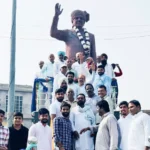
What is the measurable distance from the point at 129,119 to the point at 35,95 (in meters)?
4.19

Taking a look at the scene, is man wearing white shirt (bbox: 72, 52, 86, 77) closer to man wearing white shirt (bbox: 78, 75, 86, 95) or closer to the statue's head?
man wearing white shirt (bbox: 78, 75, 86, 95)

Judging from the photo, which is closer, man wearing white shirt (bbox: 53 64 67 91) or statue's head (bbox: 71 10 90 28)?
man wearing white shirt (bbox: 53 64 67 91)

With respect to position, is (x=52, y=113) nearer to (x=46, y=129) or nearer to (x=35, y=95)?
(x=46, y=129)

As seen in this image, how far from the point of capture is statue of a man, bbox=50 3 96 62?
14.2m

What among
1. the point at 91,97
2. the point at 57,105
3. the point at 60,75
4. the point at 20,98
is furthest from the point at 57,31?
the point at 20,98

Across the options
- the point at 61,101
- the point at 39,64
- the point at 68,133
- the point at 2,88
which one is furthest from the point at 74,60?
the point at 2,88

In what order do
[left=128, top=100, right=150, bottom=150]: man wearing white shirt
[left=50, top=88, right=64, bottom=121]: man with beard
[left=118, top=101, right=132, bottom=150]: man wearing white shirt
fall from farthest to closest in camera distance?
[left=50, top=88, right=64, bottom=121]: man with beard < [left=118, top=101, right=132, bottom=150]: man wearing white shirt < [left=128, top=100, right=150, bottom=150]: man wearing white shirt

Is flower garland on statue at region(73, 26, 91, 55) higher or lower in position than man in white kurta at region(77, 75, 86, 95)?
higher

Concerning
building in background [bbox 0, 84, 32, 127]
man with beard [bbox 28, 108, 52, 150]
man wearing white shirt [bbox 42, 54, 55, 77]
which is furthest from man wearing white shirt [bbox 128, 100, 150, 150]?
building in background [bbox 0, 84, 32, 127]

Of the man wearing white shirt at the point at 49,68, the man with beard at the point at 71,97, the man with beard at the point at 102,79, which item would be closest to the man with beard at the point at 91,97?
the man with beard at the point at 71,97

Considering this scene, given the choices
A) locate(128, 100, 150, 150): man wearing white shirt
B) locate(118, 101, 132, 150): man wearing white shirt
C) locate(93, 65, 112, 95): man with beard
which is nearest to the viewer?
locate(128, 100, 150, 150): man wearing white shirt

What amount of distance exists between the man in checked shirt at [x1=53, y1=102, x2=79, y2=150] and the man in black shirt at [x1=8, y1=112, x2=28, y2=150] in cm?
73

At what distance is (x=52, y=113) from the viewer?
10078 millimetres

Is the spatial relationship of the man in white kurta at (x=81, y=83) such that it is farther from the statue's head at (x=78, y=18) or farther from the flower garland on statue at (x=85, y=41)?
the statue's head at (x=78, y=18)
